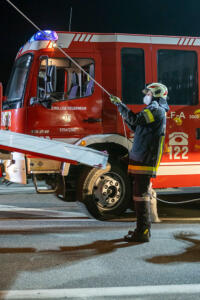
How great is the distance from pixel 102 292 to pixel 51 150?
2.11 m

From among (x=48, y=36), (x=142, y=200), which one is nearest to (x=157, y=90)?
(x=142, y=200)

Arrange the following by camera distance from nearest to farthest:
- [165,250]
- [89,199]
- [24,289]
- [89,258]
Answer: [24,289], [89,258], [165,250], [89,199]

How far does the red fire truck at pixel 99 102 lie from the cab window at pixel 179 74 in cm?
2

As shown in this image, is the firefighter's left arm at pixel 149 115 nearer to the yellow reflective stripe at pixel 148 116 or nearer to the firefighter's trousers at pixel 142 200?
the yellow reflective stripe at pixel 148 116

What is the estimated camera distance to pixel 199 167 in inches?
276

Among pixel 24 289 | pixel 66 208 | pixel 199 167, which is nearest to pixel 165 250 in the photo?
pixel 24 289

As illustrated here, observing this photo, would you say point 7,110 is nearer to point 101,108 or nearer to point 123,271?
point 101,108

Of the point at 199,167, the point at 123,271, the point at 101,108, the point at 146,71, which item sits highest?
the point at 146,71

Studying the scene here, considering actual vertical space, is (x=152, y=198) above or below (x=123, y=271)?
above

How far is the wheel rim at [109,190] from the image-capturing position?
257 inches

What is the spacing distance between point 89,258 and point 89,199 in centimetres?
197

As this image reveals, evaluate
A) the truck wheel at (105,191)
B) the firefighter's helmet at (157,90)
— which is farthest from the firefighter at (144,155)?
the truck wheel at (105,191)

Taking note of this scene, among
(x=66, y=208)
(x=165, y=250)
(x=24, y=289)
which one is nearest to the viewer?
(x=24, y=289)

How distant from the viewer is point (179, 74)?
709 centimetres
